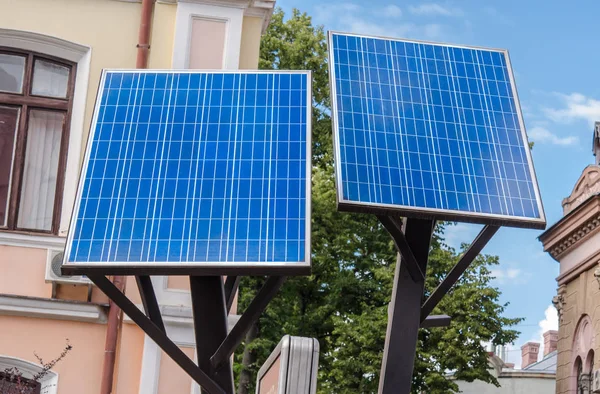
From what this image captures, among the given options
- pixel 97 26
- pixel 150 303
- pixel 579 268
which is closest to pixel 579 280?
pixel 579 268

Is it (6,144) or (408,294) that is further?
(6,144)

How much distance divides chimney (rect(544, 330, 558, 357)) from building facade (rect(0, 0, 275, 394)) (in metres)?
44.1

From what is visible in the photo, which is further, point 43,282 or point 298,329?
point 298,329

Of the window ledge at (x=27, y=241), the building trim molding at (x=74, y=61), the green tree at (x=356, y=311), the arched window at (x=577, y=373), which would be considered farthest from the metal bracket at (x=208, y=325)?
the arched window at (x=577, y=373)

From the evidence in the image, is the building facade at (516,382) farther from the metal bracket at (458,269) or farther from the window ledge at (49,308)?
the metal bracket at (458,269)

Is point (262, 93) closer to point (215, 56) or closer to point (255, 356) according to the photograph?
point (215, 56)

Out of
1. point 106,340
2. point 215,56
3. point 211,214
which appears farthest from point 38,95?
point 211,214

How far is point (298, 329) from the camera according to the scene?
1046 inches

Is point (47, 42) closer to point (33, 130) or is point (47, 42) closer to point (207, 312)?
point (33, 130)

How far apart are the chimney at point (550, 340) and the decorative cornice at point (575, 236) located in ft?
84.7

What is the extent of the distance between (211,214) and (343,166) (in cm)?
127

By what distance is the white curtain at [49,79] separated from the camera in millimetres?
15367

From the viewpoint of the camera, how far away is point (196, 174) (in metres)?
10.6

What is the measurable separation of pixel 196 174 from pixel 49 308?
4414 millimetres
